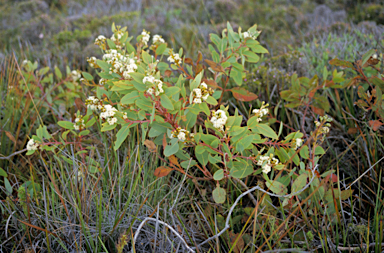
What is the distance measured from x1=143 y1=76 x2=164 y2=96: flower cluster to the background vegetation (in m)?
0.52

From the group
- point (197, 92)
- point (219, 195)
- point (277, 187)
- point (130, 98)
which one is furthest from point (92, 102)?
point (277, 187)

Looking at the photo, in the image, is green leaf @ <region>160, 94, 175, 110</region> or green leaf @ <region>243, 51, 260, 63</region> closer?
green leaf @ <region>160, 94, 175, 110</region>

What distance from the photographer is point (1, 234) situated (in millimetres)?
1750

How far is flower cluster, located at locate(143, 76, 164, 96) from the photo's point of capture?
52.8 inches

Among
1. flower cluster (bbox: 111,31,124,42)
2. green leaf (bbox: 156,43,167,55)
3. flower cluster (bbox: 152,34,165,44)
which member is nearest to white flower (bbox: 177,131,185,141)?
green leaf (bbox: 156,43,167,55)

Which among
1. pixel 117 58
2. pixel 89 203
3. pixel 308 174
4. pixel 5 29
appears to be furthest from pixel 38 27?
pixel 308 174

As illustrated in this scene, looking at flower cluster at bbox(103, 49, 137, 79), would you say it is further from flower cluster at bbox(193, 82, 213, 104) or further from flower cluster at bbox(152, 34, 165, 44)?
flower cluster at bbox(193, 82, 213, 104)

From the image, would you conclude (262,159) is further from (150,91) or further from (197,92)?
(150,91)

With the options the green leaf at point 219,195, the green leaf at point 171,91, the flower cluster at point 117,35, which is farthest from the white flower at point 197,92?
the flower cluster at point 117,35

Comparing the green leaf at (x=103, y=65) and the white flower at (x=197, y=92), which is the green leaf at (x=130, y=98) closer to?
the white flower at (x=197, y=92)

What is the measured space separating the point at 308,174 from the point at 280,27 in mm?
4299

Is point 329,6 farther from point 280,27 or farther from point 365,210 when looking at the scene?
point 365,210

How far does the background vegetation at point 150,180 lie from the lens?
5.07 feet

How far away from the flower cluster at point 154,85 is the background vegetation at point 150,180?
20.4 inches
